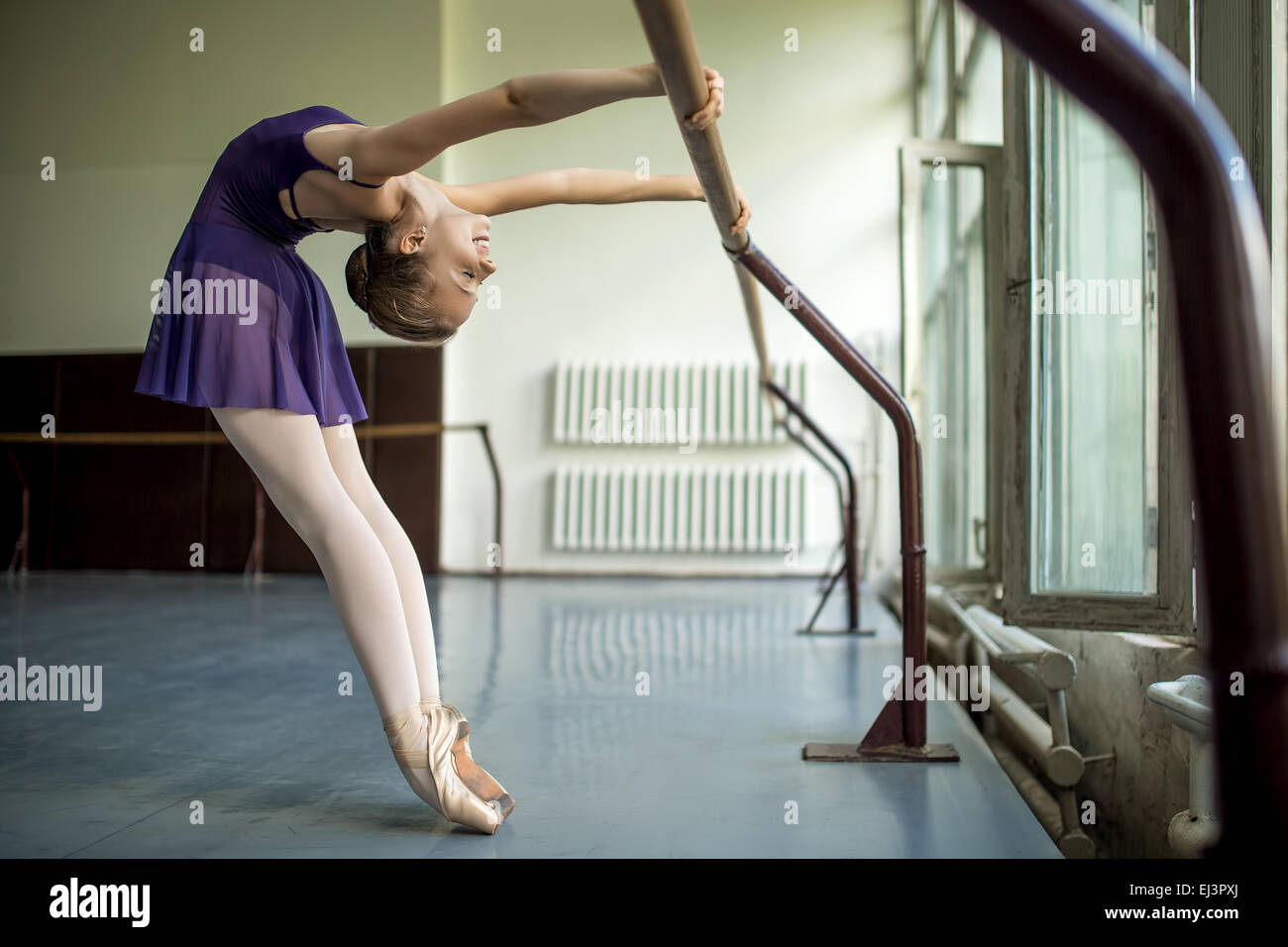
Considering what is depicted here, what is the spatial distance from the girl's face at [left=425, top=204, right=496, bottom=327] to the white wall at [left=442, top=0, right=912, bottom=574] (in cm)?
562

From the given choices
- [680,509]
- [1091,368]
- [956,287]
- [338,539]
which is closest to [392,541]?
[338,539]

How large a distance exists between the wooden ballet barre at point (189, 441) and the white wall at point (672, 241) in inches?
16.3

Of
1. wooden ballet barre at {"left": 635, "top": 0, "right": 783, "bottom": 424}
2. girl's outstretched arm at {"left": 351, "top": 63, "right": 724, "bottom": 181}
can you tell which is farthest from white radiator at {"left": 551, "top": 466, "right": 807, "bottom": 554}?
girl's outstretched arm at {"left": 351, "top": 63, "right": 724, "bottom": 181}

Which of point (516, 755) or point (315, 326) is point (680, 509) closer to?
point (516, 755)

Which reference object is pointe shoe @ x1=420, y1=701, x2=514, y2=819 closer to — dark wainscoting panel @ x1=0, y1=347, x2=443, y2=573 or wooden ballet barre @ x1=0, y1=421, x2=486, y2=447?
wooden ballet barre @ x1=0, y1=421, x2=486, y2=447

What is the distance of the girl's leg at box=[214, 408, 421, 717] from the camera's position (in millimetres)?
1171

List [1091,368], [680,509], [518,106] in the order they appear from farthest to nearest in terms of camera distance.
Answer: [680,509]
[1091,368]
[518,106]

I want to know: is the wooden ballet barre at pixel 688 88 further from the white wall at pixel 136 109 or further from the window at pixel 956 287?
the white wall at pixel 136 109

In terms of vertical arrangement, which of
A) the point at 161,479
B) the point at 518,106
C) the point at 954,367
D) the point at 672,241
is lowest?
the point at 161,479

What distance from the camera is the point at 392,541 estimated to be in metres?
1.30

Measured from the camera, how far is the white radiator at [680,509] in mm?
6730

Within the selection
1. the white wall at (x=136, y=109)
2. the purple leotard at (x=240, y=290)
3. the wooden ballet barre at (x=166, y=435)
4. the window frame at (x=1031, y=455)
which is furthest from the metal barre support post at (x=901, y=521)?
the wooden ballet barre at (x=166, y=435)

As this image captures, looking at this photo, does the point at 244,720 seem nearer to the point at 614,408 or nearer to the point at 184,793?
the point at 184,793

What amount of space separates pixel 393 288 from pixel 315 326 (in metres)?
0.13
